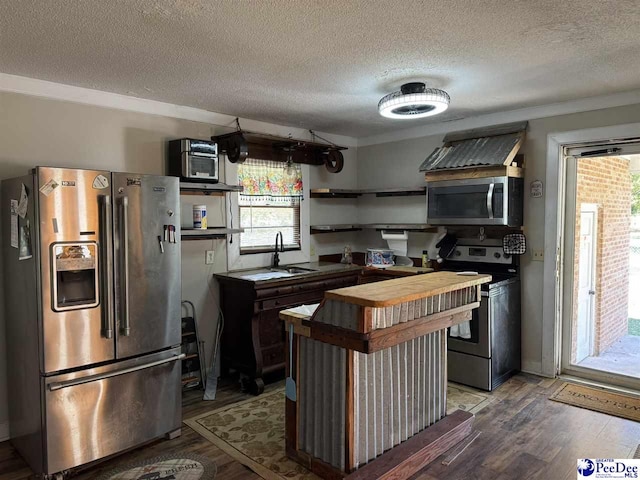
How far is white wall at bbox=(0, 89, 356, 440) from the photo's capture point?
9.67 ft

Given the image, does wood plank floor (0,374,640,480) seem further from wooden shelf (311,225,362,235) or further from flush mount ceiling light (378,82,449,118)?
flush mount ceiling light (378,82,449,118)

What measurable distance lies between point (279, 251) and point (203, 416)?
1.76 metres

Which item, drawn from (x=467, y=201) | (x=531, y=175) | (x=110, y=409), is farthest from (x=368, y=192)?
(x=110, y=409)

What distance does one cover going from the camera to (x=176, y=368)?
9.79ft

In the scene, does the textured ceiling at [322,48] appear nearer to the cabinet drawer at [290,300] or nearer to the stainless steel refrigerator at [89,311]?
the stainless steel refrigerator at [89,311]

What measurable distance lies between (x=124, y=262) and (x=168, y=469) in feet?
4.02

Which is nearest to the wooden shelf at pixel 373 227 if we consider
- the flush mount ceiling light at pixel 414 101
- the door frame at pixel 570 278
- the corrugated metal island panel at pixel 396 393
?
the door frame at pixel 570 278

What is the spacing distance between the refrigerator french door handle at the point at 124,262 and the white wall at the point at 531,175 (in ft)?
9.99

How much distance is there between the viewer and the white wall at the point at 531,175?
371 centimetres

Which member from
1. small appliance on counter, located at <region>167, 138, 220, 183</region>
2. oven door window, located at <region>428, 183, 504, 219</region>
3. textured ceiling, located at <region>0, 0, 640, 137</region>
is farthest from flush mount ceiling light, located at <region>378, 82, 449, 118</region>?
small appliance on counter, located at <region>167, 138, 220, 183</region>

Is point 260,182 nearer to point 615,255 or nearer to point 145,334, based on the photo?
point 145,334

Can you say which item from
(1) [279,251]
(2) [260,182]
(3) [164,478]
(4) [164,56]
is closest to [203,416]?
(3) [164,478]

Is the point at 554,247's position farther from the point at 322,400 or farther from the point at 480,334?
the point at 322,400

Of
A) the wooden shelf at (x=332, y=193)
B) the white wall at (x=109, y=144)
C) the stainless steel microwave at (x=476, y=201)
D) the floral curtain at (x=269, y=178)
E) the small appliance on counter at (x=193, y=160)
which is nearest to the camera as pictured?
the white wall at (x=109, y=144)
